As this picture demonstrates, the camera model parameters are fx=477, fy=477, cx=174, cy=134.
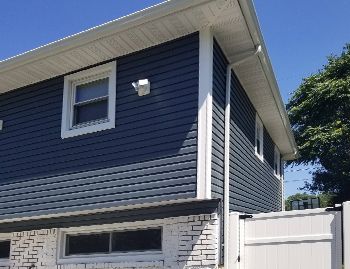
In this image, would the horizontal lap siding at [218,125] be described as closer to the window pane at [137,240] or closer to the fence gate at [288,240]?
the fence gate at [288,240]

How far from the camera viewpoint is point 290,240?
7.18 metres

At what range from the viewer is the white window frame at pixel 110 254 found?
7770mm

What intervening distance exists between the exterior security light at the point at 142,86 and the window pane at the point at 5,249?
168 inches

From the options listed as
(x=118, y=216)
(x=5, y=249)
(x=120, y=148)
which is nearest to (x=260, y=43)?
(x=120, y=148)

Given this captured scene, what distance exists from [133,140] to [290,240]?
3.00 metres

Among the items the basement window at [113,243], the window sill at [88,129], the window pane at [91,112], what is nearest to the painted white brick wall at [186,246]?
the basement window at [113,243]

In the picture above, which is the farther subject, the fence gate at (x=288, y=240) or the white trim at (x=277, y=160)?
the white trim at (x=277, y=160)

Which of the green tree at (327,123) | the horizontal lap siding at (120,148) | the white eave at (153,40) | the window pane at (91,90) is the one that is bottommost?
the horizontal lap siding at (120,148)

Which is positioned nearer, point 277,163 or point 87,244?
point 87,244

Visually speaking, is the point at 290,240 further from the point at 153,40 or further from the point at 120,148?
the point at 153,40

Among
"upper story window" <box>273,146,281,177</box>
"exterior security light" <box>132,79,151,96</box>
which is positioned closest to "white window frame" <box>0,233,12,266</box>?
"exterior security light" <box>132,79,151,96</box>

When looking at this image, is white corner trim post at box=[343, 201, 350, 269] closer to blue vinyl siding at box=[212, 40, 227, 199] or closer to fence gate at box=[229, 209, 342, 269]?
fence gate at box=[229, 209, 342, 269]

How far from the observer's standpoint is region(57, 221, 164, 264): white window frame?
25.5 feet

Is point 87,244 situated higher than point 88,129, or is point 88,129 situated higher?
point 88,129
